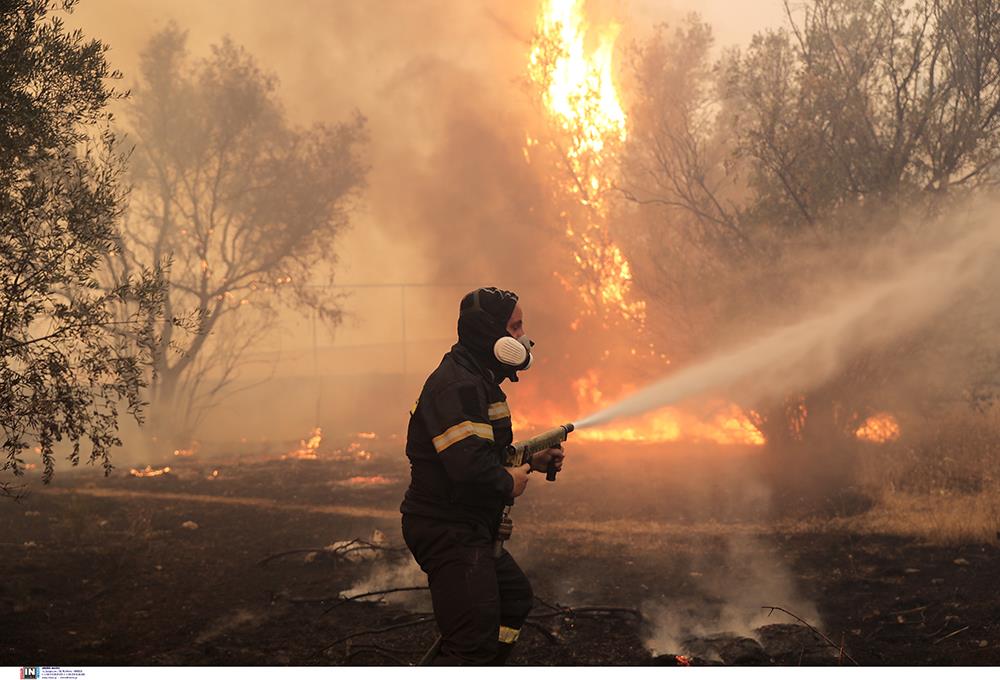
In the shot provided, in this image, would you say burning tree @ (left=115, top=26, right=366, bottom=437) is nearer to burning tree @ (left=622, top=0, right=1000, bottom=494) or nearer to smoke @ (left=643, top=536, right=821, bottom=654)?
burning tree @ (left=622, top=0, right=1000, bottom=494)

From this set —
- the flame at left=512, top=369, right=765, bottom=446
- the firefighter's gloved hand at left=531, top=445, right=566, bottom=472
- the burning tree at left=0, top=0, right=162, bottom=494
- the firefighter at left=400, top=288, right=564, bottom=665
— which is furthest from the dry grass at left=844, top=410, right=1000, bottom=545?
the burning tree at left=0, top=0, right=162, bottom=494

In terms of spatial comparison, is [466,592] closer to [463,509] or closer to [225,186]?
[463,509]

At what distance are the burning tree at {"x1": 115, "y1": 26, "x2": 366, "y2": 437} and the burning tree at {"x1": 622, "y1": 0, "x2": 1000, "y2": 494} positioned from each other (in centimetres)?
956

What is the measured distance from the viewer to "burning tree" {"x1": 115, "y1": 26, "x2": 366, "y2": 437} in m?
19.6

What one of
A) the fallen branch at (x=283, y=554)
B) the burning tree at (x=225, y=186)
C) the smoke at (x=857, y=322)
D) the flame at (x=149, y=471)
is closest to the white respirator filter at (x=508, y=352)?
the fallen branch at (x=283, y=554)

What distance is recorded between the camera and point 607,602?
305 inches

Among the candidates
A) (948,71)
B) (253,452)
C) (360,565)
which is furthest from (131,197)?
(948,71)

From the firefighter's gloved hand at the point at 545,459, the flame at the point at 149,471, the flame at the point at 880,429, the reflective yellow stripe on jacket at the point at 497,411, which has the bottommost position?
the flame at the point at 149,471

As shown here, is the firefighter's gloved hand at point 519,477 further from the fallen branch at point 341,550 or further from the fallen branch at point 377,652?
the fallen branch at point 341,550

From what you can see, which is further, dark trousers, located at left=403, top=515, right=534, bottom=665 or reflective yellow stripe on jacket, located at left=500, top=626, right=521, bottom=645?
reflective yellow stripe on jacket, located at left=500, top=626, right=521, bottom=645

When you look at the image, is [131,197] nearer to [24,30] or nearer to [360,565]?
[24,30]

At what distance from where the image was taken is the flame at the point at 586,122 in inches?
685

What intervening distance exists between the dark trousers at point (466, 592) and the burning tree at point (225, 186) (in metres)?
15.9

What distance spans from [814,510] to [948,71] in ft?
21.0
